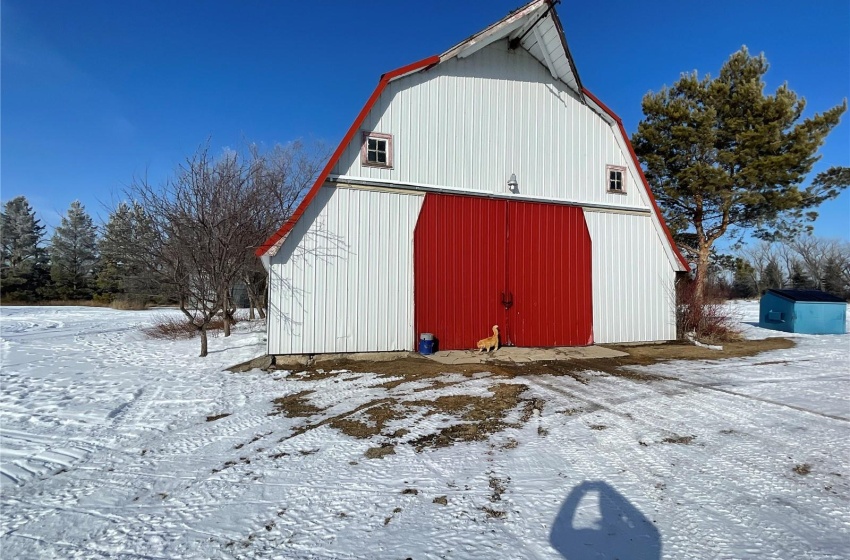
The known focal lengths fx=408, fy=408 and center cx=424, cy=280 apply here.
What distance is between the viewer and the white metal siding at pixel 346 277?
27.6ft

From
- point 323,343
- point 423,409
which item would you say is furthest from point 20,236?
point 423,409

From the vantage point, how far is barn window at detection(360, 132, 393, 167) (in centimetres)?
891

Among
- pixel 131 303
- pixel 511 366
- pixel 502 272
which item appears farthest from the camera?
pixel 131 303

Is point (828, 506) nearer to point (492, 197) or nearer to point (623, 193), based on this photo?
point (492, 197)

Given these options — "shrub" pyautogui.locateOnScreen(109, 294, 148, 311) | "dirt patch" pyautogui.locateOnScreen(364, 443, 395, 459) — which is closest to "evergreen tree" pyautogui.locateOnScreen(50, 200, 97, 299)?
"shrub" pyautogui.locateOnScreen(109, 294, 148, 311)

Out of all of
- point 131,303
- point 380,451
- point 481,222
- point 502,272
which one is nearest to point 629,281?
point 502,272

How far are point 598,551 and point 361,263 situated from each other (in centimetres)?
722

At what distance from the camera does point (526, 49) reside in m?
10.3

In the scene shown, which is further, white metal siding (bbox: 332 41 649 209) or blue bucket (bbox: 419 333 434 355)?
white metal siding (bbox: 332 41 649 209)

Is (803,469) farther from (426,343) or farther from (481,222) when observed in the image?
(481,222)

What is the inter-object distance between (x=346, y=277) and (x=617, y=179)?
7.81 meters

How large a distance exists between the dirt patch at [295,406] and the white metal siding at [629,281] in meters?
7.74

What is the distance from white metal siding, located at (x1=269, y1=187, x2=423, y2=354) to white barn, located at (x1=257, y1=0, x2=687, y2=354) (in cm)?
3

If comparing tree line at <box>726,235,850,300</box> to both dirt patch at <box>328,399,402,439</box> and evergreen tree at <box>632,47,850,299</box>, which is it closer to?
evergreen tree at <box>632,47,850,299</box>
